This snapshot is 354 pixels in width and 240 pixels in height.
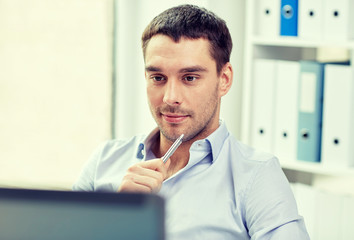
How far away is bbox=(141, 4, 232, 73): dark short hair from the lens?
1436 millimetres

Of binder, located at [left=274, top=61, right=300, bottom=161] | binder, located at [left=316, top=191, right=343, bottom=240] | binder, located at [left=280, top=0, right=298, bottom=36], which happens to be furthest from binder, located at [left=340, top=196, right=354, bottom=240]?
binder, located at [left=280, top=0, right=298, bottom=36]

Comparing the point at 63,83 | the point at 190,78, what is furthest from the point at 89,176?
the point at 63,83

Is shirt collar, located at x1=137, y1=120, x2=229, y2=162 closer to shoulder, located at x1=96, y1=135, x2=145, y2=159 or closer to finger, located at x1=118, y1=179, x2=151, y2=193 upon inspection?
shoulder, located at x1=96, y1=135, x2=145, y2=159

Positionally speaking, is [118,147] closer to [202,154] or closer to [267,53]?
[202,154]

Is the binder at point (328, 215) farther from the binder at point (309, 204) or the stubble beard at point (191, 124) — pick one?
the stubble beard at point (191, 124)

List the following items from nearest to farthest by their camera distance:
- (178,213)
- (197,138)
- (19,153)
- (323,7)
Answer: (178,213) < (197,138) < (323,7) < (19,153)

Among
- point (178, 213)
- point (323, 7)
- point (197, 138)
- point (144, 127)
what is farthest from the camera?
point (144, 127)

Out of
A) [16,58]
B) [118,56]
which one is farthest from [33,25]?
[118,56]

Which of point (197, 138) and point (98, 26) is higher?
point (98, 26)

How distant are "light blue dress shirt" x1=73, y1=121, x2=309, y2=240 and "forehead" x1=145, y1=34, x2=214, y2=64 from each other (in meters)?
0.22

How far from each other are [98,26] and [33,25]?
1.17 ft

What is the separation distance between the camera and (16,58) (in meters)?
2.78

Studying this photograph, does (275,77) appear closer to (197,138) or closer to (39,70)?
(197,138)

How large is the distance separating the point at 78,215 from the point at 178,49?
98 centimetres
